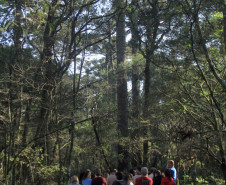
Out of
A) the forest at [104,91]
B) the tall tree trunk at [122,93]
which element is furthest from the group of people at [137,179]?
the tall tree trunk at [122,93]

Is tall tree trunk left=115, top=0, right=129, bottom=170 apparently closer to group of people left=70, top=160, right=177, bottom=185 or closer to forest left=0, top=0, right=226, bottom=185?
forest left=0, top=0, right=226, bottom=185

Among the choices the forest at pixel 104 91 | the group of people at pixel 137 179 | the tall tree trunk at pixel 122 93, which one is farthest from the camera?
the tall tree trunk at pixel 122 93

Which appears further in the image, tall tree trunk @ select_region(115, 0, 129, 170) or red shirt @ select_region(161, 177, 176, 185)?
tall tree trunk @ select_region(115, 0, 129, 170)

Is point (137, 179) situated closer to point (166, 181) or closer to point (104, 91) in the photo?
point (166, 181)

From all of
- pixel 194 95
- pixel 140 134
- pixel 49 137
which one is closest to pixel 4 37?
pixel 49 137

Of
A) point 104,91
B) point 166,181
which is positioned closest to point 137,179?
point 166,181

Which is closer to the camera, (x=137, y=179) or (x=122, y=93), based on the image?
(x=137, y=179)

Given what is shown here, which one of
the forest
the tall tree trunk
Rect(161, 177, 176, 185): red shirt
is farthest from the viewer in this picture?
the tall tree trunk

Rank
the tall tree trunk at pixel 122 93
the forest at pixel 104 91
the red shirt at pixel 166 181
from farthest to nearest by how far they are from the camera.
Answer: the tall tree trunk at pixel 122 93, the forest at pixel 104 91, the red shirt at pixel 166 181

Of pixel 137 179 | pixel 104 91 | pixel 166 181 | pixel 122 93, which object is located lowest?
pixel 166 181

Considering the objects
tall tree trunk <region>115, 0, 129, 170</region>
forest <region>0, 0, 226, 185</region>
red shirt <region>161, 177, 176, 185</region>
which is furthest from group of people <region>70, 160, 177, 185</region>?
tall tree trunk <region>115, 0, 129, 170</region>

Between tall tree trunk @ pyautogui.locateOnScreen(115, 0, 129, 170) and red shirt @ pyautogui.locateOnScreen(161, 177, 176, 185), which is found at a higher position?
tall tree trunk @ pyautogui.locateOnScreen(115, 0, 129, 170)

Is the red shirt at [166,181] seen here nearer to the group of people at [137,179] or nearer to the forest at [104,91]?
the group of people at [137,179]

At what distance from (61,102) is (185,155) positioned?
13.7 feet
